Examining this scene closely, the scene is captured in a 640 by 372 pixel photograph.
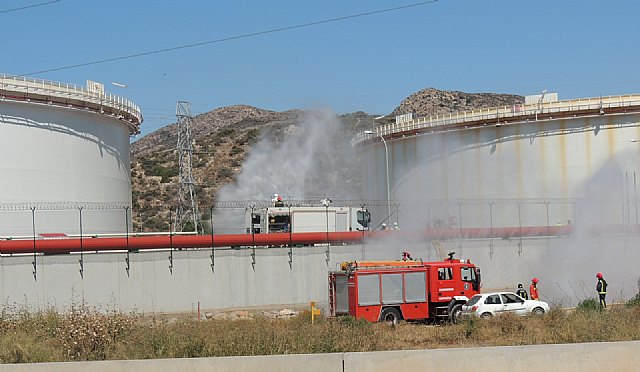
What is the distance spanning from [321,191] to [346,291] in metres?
54.1

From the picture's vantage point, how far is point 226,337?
52.7 feet

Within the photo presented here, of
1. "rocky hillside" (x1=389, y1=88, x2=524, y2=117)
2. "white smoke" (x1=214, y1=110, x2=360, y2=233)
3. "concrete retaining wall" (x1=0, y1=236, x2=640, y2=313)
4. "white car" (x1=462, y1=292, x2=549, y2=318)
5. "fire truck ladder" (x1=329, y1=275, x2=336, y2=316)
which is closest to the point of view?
"white car" (x1=462, y1=292, x2=549, y2=318)

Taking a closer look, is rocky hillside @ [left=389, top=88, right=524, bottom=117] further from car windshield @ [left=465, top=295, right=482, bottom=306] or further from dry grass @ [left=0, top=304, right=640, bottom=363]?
dry grass @ [left=0, top=304, right=640, bottom=363]

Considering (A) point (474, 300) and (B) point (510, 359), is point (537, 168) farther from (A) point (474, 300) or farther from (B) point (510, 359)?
(B) point (510, 359)

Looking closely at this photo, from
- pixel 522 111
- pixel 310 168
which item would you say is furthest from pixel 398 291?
pixel 310 168

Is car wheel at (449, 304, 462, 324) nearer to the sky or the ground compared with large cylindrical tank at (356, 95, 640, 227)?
nearer to the ground

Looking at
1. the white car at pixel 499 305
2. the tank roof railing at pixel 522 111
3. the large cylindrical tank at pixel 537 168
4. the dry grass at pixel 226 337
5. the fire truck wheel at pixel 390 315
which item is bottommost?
the fire truck wheel at pixel 390 315

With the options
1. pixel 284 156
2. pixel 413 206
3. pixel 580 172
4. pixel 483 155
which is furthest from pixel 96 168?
pixel 284 156

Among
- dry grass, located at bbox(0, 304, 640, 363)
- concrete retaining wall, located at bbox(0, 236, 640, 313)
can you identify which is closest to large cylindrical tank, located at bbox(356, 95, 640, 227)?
concrete retaining wall, located at bbox(0, 236, 640, 313)

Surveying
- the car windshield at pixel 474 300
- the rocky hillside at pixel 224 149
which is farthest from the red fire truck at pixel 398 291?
the rocky hillside at pixel 224 149

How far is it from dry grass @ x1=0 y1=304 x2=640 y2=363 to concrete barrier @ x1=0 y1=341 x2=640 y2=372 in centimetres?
225

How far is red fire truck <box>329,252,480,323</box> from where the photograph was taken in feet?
97.5

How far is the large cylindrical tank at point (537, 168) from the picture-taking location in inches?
2039

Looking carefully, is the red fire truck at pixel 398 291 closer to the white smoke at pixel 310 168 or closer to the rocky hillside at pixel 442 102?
the white smoke at pixel 310 168
